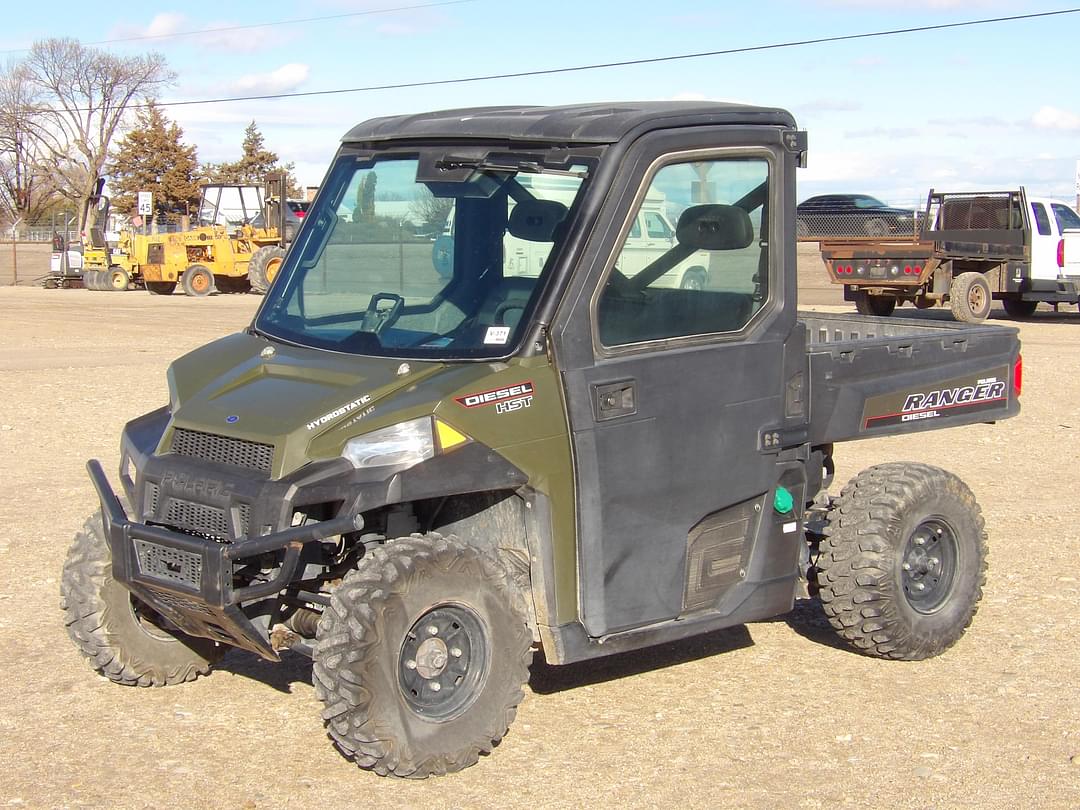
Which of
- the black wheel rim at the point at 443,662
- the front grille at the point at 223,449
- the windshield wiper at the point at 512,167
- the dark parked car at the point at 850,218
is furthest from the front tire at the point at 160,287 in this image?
the black wheel rim at the point at 443,662

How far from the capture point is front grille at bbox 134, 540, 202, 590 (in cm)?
461

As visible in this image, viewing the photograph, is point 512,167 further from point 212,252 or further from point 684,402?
point 212,252

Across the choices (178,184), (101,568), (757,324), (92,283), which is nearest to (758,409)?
(757,324)

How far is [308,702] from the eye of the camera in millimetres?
5668

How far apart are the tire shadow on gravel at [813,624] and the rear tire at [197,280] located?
27005mm

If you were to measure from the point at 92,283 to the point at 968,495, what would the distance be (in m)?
31.2

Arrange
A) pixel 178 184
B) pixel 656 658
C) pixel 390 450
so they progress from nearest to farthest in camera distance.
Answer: pixel 390 450 → pixel 656 658 → pixel 178 184

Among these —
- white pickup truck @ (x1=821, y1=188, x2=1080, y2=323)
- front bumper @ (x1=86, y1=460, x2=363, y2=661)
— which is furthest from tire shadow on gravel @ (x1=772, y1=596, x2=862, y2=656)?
white pickup truck @ (x1=821, y1=188, x2=1080, y2=323)

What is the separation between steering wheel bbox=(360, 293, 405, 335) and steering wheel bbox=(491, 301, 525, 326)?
0.43 metres

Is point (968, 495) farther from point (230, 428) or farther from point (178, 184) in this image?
point (178, 184)

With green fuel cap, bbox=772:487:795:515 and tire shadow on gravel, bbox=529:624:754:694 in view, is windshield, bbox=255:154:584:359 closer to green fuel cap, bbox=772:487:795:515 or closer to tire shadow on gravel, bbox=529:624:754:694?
green fuel cap, bbox=772:487:795:515

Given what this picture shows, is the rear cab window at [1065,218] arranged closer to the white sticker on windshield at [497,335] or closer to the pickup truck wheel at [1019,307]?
the pickup truck wheel at [1019,307]

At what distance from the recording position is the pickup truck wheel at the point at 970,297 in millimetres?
23750

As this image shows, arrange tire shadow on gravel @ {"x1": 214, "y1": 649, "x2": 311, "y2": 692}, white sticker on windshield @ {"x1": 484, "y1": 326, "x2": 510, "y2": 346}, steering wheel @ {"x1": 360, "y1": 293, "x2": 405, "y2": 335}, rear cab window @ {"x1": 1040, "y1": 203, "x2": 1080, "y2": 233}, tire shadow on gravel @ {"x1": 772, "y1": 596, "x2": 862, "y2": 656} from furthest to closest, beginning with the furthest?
rear cab window @ {"x1": 1040, "y1": 203, "x2": 1080, "y2": 233}
tire shadow on gravel @ {"x1": 772, "y1": 596, "x2": 862, "y2": 656}
tire shadow on gravel @ {"x1": 214, "y1": 649, "x2": 311, "y2": 692}
steering wheel @ {"x1": 360, "y1": 293, "x2": 405, "y2": 335}
white sticker on windshield @ {"x1": 484, "y1": 326, "x2": 510, "y2": 346}
